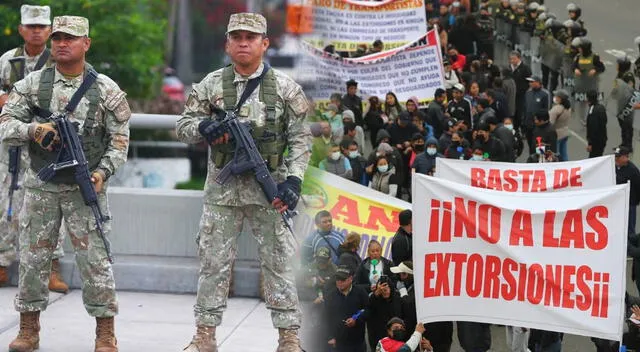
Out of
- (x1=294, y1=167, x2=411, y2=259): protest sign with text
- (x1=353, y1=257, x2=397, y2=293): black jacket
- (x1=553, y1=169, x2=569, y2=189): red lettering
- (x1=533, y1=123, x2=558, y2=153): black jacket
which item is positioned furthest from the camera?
(x1=533, y1=123, x2=558, y2=153): black jacket

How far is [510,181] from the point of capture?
9352mm

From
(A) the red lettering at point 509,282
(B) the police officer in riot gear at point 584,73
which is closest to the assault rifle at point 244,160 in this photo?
(A) the red lettering at point 509,282

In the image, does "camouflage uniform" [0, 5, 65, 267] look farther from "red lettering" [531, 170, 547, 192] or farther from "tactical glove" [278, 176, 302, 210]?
"red lettering" [531, 170, 547, 192]

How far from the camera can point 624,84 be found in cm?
1692

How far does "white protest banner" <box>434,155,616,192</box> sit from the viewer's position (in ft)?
30.6

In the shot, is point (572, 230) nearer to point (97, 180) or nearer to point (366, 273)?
point (366, 273)

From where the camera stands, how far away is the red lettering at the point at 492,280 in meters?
8.05

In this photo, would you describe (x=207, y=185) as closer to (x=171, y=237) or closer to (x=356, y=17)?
(x=171, y=237)

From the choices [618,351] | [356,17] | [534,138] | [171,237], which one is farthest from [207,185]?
[356,17]

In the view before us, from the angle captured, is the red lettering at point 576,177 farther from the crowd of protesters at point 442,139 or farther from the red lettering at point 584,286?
the red lettering at point 584,286

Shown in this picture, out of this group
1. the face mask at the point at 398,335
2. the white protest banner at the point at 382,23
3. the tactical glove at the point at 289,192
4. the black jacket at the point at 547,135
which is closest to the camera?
the tactical glove at the point at 289,192

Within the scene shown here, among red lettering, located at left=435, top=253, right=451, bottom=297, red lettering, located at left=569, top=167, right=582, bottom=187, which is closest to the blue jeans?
red lettering, located at left=569, top=167, right=582, bottom=187

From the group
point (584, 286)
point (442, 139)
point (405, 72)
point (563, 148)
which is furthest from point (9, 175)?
point (563, 148)

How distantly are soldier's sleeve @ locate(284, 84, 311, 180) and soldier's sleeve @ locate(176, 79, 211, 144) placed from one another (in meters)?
0.41
